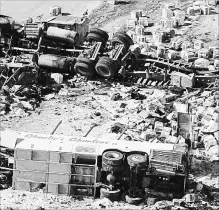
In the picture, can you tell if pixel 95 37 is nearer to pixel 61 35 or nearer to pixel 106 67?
pixel 61 35

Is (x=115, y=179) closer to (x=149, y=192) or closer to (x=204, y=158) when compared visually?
(x=149, y=192)

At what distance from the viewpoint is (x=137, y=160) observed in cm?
1448

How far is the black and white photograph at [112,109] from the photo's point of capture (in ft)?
48.5

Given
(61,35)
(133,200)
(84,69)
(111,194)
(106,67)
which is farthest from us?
(61,35)

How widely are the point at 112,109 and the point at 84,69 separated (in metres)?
2.52

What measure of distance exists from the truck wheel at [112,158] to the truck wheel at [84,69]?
7321mm

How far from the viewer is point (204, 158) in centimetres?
1655

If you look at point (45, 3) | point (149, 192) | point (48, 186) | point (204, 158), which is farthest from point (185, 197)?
point (45, 3)

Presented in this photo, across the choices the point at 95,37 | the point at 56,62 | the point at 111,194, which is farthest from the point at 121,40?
the point at 111,194

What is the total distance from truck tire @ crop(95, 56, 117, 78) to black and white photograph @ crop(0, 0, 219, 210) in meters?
0.04

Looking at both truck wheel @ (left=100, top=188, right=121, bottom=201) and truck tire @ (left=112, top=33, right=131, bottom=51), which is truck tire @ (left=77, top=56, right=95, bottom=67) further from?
truck wheel @ (left=100, top=188, right=121, bottom=201)

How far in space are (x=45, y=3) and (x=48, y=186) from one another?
1836cm

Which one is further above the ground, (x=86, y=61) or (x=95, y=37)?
(x=95, y=37)

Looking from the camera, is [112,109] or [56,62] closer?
[112,109]
